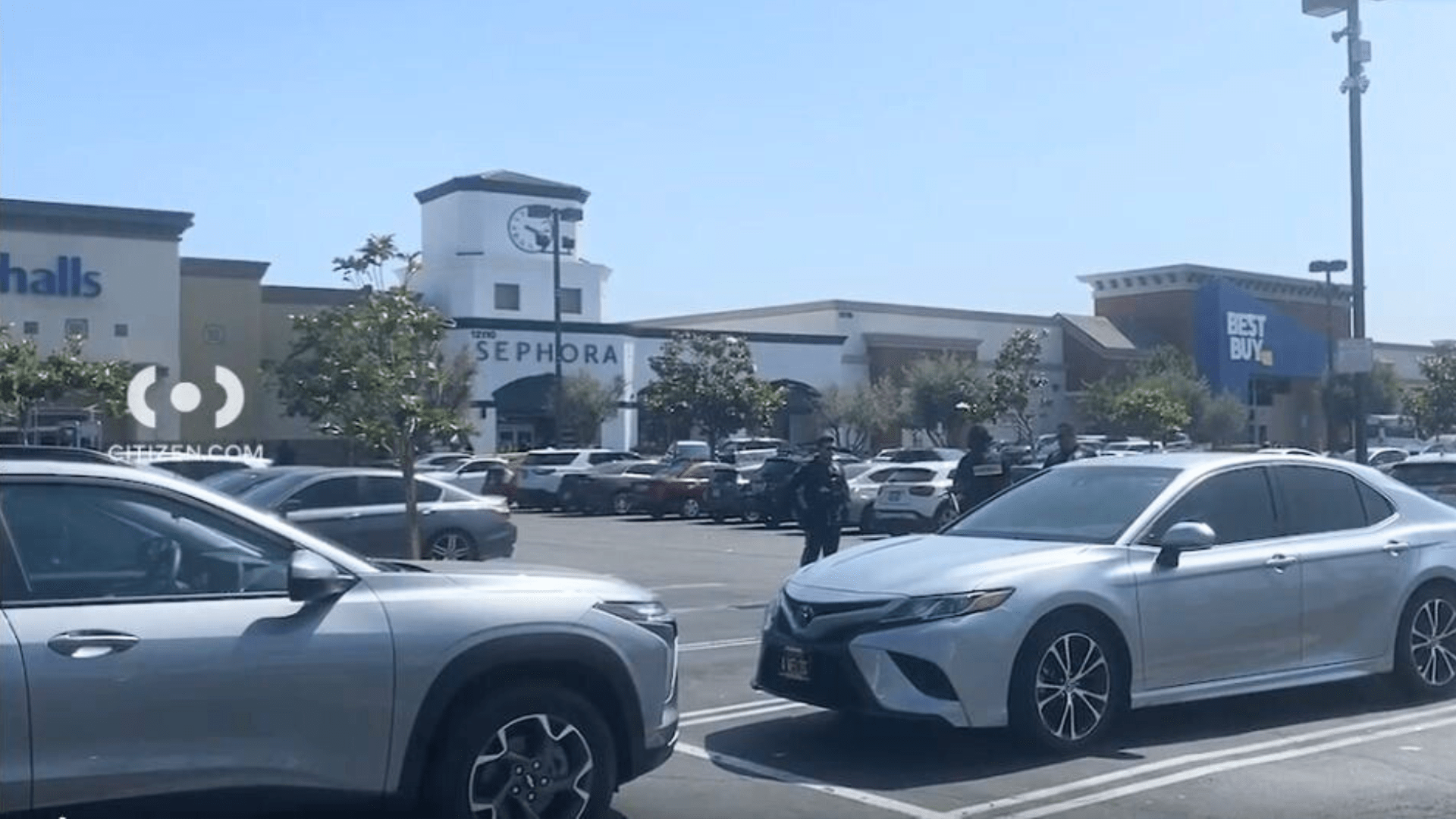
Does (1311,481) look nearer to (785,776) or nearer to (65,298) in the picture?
(785,776)

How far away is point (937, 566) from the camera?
8680 mm

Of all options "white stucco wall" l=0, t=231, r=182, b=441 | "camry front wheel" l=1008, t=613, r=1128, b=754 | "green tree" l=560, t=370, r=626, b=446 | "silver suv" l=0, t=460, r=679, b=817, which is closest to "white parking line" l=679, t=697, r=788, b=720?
"camry front wheel" l=1008, t=613, r=1128, b=754

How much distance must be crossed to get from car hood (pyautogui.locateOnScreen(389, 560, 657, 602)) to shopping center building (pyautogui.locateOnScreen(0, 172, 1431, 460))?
3494 centimetres

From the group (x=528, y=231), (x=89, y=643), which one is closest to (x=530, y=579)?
(x=89, y=643)

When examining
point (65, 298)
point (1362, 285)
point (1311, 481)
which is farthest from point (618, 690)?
point (65, 298)

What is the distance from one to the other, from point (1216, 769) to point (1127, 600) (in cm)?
96

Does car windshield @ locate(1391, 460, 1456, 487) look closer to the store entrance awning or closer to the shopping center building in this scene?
the shopping center building

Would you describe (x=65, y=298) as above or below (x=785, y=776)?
above

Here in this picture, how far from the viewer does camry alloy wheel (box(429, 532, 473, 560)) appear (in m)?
18.5

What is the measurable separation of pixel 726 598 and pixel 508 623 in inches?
418

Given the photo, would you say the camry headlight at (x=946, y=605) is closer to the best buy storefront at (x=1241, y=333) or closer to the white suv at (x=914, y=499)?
the white suv at (x=914, y=499)

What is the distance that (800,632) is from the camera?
8.69 meters

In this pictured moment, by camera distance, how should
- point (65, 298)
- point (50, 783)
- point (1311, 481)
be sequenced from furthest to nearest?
1. point (65, 298)
2. point (1311, 481)
3. point (50, 783)

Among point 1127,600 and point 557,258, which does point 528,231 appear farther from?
point 1127,600
